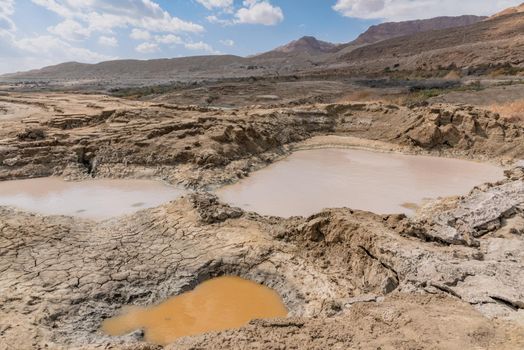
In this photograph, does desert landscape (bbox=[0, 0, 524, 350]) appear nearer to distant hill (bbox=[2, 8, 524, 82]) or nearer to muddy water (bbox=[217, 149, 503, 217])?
muddy water (bbox=[217, 149, 503, 217])

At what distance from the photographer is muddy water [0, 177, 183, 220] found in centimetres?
1102

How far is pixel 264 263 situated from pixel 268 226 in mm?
1577

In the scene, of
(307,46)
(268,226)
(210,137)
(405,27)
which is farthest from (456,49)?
(307,46)

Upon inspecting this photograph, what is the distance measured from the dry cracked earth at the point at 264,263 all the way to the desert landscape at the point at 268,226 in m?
0.04

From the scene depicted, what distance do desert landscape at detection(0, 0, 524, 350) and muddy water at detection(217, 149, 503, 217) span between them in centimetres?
9

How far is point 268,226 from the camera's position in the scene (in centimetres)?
927

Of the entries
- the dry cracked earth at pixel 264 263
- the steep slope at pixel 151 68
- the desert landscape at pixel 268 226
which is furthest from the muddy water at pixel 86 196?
the steep slope at pixel 151 68

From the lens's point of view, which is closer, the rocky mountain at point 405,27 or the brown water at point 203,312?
the brown water at point 203,312

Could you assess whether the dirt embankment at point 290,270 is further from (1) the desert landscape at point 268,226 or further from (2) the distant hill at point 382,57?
(2) the distant hill at point 382,57

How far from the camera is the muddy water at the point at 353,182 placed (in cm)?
1204

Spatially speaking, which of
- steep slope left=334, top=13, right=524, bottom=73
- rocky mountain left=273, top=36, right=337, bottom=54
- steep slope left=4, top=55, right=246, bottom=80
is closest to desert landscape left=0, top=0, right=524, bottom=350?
steep slope left=334, top=13, right=524, bottom=73

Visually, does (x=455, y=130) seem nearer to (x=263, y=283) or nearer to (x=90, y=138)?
(x=263, y=283)

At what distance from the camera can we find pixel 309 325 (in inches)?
204

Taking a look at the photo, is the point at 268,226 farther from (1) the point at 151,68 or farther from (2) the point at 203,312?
(1) the point at 151,68
